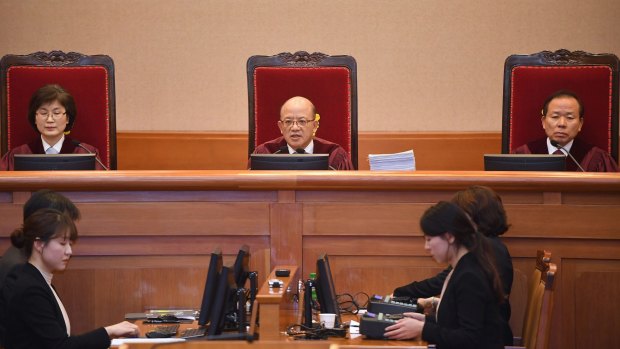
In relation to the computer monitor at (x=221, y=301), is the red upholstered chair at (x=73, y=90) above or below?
above

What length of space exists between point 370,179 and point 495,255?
51cm

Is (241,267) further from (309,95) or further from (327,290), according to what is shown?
(309,95)

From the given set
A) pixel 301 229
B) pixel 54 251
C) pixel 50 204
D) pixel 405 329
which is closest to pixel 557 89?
pixel 301 229

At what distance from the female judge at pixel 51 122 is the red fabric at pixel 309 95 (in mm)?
839

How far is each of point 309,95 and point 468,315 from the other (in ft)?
7.28

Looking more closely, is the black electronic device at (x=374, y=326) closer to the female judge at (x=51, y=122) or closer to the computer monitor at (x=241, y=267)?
the computer monitor at (x=241, y=267)

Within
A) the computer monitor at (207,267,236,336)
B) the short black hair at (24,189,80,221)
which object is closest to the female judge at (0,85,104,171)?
the short black hair at (24,189,80,221)

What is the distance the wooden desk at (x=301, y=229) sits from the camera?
3166 millimetres

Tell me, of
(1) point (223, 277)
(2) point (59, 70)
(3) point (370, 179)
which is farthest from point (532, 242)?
(2) point (59, 70)

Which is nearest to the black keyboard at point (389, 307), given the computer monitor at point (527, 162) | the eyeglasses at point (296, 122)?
the computer monitor at point (527, 162)

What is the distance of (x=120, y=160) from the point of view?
5.89m

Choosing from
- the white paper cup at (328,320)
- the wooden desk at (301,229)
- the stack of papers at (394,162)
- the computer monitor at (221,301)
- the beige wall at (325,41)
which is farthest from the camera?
the beige wall at (325,41)

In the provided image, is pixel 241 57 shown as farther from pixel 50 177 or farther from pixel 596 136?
pixel 50 177

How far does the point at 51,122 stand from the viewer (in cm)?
448
